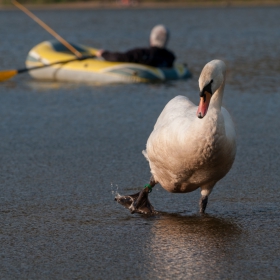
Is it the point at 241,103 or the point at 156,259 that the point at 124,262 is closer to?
the point at 156,259

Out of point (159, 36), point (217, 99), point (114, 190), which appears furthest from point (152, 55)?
point (217, 99)

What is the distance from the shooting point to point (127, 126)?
31.9 feet

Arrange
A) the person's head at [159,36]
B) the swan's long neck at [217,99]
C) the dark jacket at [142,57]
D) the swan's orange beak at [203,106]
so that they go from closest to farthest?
the swan's orange beak at [203,106] < the swan's long neck at [217,99] < the person's head at [159,36] < the dark jacket at [142,57]

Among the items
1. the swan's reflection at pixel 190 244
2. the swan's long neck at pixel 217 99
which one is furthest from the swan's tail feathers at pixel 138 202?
the swan's long neck at pixel 217 99

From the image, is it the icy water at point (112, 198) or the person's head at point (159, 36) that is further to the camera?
the person's head at point (159, 36)

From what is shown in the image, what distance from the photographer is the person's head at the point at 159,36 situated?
1435cm

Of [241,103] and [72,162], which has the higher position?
[241,103]

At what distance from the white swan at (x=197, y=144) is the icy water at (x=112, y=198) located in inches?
11.4

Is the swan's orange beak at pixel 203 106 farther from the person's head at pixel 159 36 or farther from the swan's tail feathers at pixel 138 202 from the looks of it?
the person's head at pixel 159 36

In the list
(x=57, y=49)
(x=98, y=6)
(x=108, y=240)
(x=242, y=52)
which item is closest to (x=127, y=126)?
(x=108, y=240)

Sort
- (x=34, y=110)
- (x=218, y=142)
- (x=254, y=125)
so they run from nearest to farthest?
Result: (x=218, y=142) < (x=254, y=125) < (x=34, y=110)

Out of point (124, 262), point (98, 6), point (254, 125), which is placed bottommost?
point (124, 262)

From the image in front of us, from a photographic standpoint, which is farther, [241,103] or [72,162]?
[241,103]

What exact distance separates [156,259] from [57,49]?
1172cm
